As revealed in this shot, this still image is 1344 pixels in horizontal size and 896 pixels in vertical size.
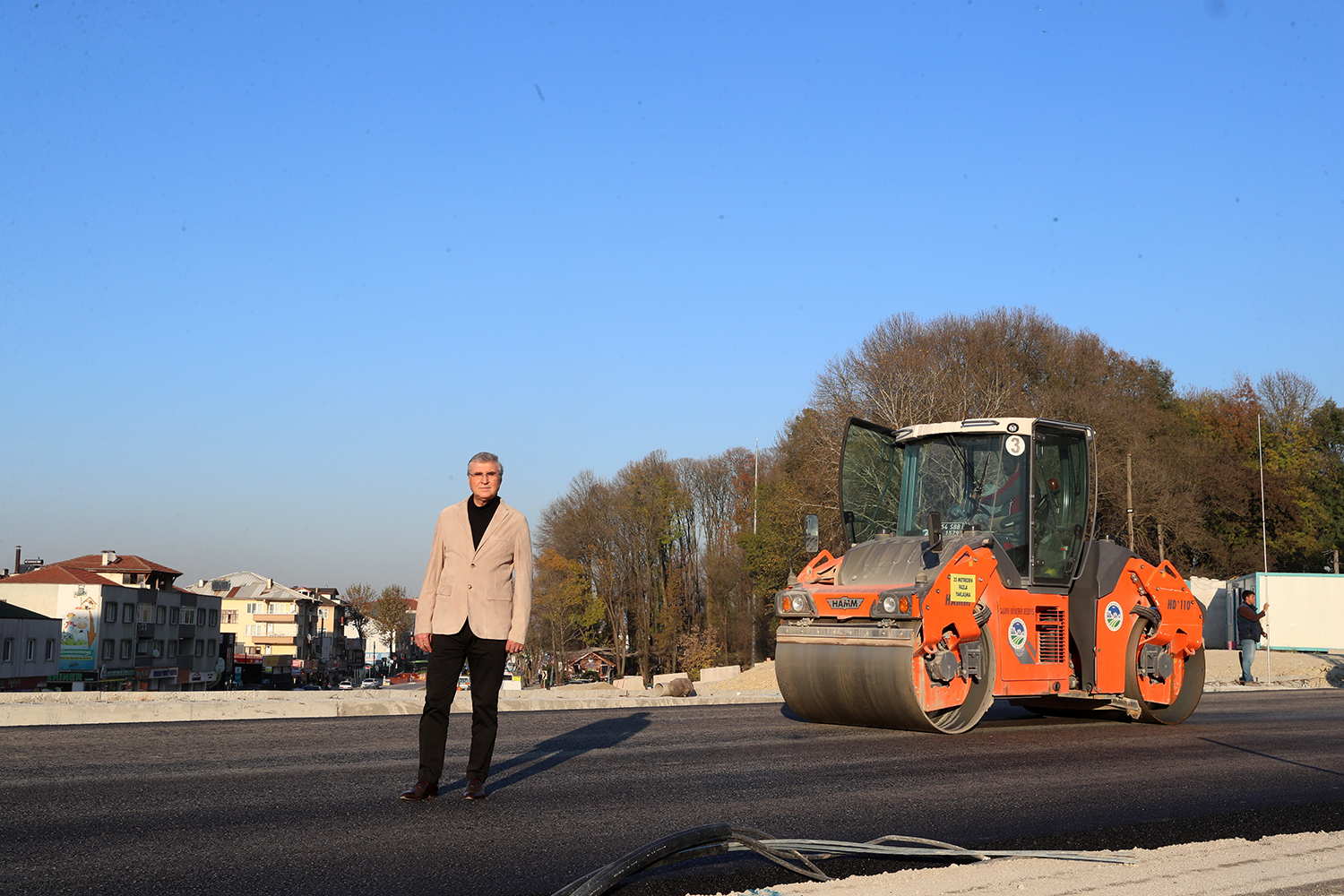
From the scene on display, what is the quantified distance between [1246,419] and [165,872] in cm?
6516

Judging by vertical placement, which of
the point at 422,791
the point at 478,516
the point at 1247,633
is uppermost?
the point at 478,516

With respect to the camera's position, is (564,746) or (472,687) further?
(564,746)

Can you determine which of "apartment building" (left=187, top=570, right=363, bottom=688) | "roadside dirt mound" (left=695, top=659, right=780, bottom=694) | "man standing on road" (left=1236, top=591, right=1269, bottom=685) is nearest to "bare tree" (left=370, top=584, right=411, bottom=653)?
"apartment building" (left=187, top=570, right=363, bottom=688)

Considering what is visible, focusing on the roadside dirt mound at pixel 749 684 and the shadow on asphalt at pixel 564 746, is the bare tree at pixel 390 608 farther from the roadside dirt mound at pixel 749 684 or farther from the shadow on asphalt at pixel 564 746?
the shadow on asphalt at pixel 564 746

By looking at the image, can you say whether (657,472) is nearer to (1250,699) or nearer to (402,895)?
(1250,699)

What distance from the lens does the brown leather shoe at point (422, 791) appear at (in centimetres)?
578

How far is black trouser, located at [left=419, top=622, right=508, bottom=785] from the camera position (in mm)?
5918

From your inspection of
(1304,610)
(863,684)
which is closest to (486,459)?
(863,684)

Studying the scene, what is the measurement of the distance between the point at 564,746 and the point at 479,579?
9.11 ft

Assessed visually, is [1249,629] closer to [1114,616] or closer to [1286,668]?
[1286,668]

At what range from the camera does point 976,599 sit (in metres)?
9.55

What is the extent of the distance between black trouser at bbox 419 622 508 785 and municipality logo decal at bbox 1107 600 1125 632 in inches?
272

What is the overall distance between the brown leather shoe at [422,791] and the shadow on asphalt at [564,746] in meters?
0.38

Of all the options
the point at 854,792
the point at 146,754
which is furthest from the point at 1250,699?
the point at 146,754
